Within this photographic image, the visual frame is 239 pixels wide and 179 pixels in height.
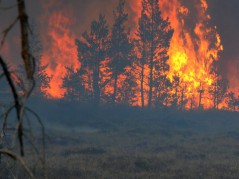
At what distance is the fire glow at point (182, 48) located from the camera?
247 ft

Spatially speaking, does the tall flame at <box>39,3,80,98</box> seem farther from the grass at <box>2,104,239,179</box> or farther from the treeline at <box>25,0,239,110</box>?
the grass at <box>2,104,239,179</box>

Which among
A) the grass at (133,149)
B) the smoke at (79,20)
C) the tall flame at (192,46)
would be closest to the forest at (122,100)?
the grass at (133,149)

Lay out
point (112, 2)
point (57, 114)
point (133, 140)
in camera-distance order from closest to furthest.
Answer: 1. point (133, 140)
2. point (57, 114)
3. point (112, 2)

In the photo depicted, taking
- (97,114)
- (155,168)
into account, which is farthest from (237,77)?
(155,168)

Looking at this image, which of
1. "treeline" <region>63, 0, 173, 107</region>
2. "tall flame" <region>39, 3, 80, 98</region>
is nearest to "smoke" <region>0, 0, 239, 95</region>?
"tall flame" <region>39, 3, 80, 98</region>

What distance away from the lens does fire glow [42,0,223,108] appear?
75312 millimetres

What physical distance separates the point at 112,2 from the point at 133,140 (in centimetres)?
5861

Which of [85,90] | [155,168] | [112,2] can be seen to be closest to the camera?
[155,168]

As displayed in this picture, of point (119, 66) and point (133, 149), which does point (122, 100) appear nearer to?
point (119, 66)

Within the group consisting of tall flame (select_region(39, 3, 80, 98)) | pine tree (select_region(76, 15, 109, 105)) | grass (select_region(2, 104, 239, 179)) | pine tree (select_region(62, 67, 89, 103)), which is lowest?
grass (select_region(2, 104, 239, 179))

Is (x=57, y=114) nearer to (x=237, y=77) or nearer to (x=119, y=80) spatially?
(x=119, y=80)

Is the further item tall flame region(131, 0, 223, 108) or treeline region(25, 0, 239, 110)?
tall flame region(131, 0, 223, 108)

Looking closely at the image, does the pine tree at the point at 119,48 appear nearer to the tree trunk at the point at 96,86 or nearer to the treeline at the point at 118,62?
the treeline at the point at 118,62

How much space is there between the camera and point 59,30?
85.2m
